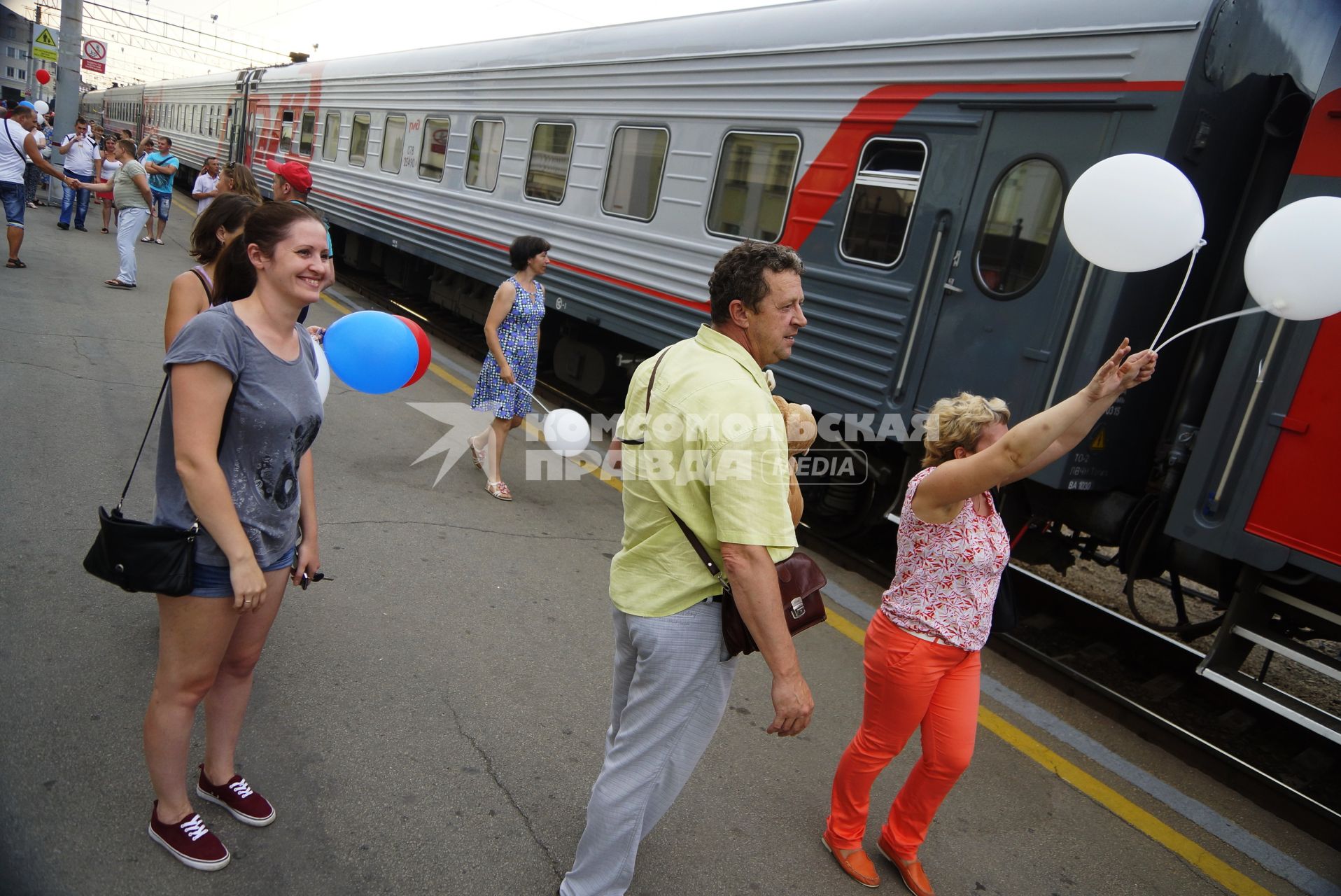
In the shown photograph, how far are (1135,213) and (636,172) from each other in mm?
5280

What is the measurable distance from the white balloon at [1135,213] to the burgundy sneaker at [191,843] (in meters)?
3.05

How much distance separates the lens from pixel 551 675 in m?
3.75

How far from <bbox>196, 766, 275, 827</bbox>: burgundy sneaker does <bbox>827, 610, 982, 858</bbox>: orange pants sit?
1739mm

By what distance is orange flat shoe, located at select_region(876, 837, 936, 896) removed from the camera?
286 cm

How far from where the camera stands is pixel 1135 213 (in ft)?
8.72

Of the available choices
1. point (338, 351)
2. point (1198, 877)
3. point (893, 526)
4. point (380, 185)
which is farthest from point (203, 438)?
point (380, 185)

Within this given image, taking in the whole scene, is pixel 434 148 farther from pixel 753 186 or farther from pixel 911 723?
pixel 911 723

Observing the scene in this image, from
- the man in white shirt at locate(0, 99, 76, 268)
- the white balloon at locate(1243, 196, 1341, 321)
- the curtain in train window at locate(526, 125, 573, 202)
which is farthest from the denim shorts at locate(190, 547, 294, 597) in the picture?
the man in white shirt at locate(0, 99, 76, 268)

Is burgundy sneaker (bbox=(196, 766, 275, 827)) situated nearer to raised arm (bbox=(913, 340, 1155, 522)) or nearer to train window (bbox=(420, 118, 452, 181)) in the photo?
raised arm (bbox=(913, 340, 1155, 522))

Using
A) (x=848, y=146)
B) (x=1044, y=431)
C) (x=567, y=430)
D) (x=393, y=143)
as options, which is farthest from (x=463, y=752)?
(x=393, y=143)

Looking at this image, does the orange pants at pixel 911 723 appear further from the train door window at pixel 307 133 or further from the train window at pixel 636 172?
the train door window at pixel 307 133

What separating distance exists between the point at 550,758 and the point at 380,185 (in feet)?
35.8

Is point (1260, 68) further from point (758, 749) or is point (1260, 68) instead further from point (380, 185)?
point (380, 185)

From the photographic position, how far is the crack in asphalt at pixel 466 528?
4887 millimetres
